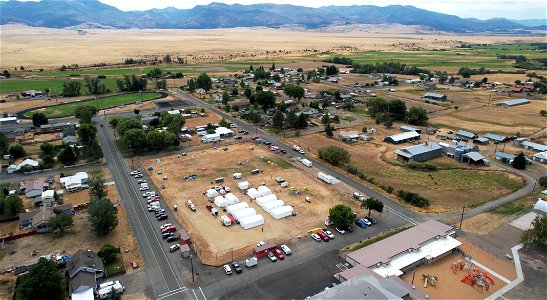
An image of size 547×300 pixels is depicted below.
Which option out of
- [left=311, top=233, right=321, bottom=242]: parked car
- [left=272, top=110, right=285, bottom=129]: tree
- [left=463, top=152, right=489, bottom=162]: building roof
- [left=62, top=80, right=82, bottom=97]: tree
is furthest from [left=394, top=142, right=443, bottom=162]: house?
[left=62, top=80, right=82, bottom=97]: tree

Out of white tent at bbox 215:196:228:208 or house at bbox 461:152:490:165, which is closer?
white tent at bbox 215:196:228:208

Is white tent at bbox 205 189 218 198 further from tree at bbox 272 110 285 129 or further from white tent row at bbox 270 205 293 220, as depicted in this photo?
tree at bbox 272 110 285 129

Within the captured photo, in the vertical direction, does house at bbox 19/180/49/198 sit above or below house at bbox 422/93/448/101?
below

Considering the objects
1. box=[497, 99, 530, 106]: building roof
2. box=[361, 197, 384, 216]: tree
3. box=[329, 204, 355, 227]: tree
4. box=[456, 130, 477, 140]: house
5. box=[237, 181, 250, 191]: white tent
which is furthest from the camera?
box=[497, 99, 530, 106]: building roof

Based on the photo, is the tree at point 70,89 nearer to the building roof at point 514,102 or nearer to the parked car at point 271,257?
the parked car at point 271,257

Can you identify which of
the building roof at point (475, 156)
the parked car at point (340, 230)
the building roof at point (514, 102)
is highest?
the building roof at point (514, 102)

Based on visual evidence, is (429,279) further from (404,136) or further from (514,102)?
(514,102)

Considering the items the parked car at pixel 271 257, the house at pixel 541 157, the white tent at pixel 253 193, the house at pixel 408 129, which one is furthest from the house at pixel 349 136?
the parked car at pixel 271 257
